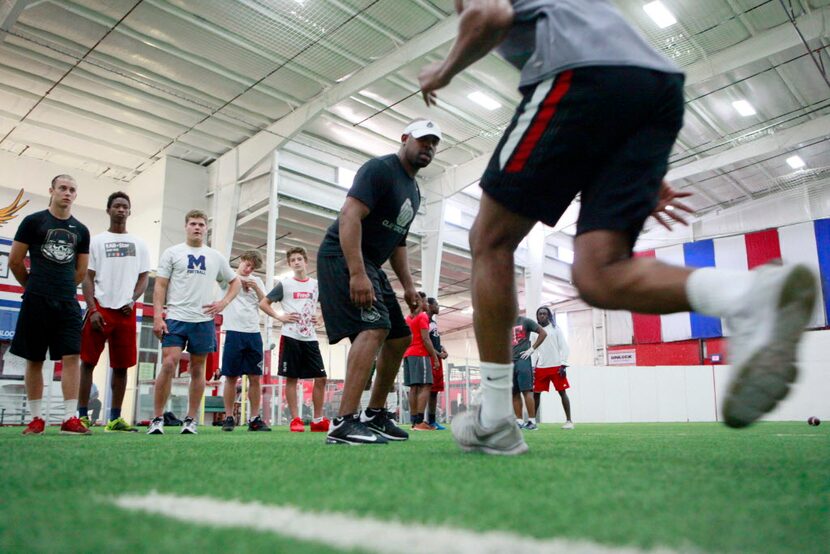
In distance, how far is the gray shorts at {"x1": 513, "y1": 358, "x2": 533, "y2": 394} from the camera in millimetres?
7098

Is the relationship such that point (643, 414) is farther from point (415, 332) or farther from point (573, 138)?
point (573, 138)

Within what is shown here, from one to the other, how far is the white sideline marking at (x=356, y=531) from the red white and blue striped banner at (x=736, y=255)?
1840cm

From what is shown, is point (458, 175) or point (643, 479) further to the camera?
point (458, 175)

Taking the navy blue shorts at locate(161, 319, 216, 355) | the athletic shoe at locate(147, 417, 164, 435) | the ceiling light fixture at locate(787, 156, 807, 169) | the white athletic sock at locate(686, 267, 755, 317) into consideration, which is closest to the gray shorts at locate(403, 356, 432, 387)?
the navy blue shorts at locate(161, 319, 216, 355)

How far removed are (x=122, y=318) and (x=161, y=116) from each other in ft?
36.2

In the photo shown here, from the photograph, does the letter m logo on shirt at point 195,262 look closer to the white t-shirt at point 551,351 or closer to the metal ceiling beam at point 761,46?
the white t-shirt at point 551,351

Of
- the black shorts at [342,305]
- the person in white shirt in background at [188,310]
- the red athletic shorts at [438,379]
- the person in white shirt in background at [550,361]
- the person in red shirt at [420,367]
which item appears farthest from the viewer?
the person in white shirt in background at [550,361]

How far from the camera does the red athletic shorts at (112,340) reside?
4258 mm

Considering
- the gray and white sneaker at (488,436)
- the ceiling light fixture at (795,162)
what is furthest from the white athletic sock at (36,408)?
the ceiling light fixture at (795,162)

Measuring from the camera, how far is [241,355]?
5.69 metres

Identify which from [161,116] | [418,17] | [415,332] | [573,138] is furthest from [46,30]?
[573,138]

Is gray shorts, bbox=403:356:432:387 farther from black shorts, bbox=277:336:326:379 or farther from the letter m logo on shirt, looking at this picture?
the letter m logo on shirt

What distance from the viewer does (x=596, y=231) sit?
137 centimetres

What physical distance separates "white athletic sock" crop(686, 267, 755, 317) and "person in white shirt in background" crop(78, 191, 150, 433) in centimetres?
395
